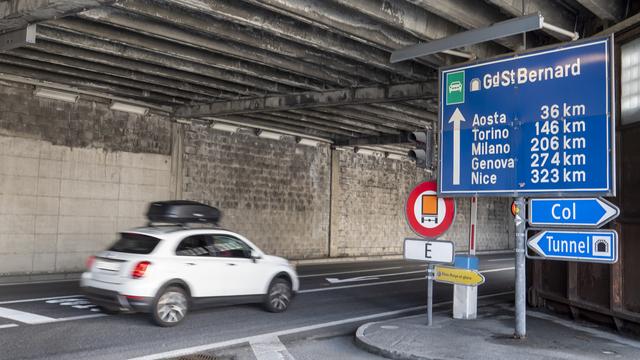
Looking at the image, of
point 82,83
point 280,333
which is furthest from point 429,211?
point 82,83

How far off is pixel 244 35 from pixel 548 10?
18.2 ft

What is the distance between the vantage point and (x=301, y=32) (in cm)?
1083

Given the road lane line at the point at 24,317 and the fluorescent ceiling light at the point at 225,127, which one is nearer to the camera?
the road lane line at the point at 24,317

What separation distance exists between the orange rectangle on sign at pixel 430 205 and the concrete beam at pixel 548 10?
3.18 m

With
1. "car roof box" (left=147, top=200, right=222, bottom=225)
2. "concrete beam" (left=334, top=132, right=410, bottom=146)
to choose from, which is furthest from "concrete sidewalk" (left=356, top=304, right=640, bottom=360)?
"concrete beam" (left=334, top=132, right=410, bottom=146)

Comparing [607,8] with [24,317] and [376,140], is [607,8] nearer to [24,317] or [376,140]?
[24,317]

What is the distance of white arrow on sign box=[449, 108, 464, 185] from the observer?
323 inches

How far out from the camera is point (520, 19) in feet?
26.8

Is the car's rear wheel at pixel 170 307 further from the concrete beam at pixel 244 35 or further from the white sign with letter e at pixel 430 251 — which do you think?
the concrete beam at pixel 244 35

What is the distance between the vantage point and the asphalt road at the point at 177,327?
7.37 m

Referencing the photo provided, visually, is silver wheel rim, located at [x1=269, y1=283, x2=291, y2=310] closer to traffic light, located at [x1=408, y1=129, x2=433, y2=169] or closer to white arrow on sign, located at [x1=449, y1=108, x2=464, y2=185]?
traffic light, located at [x1=408, y1=129, x2=433, y2=169]

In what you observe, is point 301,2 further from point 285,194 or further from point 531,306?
point 285,194

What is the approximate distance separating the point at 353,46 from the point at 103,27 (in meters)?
4.89

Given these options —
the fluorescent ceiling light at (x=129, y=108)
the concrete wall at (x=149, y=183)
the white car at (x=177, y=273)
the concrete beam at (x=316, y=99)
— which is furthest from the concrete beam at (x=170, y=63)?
the white car at (x=177, y=273)
